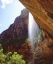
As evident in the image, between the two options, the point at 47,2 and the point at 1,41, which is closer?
the point at 47,2

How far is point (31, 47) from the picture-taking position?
62219mm

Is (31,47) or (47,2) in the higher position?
(31,47)

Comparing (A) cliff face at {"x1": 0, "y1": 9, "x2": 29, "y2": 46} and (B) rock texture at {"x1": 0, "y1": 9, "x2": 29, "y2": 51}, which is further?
(A) cliff face at {"x1": 0, "y1": 9, "x2": 29, "y2": 46}

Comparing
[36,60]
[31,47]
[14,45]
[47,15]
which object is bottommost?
[47,15]

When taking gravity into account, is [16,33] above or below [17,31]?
below

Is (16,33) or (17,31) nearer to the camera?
(16,33)

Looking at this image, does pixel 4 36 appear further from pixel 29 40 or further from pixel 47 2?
pixel 47 2

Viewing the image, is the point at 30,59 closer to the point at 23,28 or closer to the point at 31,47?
the point at 31,47

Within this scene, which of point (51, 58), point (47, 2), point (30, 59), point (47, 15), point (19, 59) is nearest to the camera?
point (47, 2)

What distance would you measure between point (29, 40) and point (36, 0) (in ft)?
187

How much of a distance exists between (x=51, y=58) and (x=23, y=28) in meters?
28.2

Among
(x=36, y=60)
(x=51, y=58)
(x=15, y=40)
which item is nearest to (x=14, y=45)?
(x=15, y=40)

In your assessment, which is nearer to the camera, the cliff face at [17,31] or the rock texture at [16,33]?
the rock texture at [16,33]

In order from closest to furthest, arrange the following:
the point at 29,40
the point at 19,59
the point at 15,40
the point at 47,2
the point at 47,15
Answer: the point at 47,2 → the point at 47,15 → the point at 19,59 → the point at 29,40 → the point at 15,40
